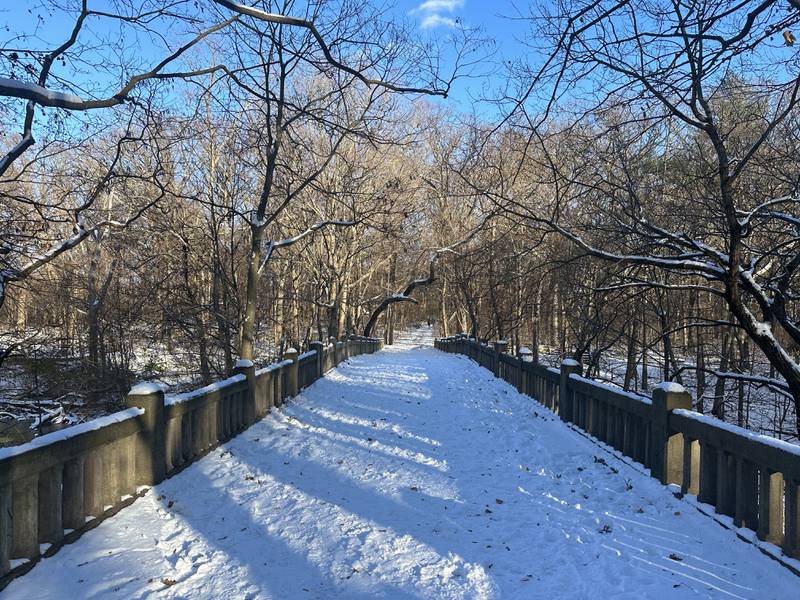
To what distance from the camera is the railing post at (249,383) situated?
889 centimetres

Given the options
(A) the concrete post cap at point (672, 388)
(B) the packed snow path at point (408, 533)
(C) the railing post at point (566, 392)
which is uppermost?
(A) the concrete post cap at point (672, 388)

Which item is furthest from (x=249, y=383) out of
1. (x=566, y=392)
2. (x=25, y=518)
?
(x=25, y=518)

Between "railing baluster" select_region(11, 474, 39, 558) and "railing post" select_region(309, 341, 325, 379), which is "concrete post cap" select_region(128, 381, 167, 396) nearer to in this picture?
"railing baluster" select_region(11, 474, 39, 558)

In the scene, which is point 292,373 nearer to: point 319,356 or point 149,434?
point 319,356

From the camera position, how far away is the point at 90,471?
15.1 ft

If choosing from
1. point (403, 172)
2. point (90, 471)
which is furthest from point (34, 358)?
point (403, 172)

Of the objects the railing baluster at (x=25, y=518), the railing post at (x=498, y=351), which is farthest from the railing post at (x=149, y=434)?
the railing post at (x=498, y=351)

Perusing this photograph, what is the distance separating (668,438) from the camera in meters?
5.86

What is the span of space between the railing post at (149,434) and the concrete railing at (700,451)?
4931mm

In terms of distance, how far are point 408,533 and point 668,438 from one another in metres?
2.84

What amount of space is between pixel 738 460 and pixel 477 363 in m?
19.2

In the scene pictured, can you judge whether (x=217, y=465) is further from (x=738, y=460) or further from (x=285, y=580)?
(x=738, y=460)

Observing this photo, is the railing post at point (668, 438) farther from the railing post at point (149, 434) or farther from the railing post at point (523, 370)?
the railing post at point (523, 370)

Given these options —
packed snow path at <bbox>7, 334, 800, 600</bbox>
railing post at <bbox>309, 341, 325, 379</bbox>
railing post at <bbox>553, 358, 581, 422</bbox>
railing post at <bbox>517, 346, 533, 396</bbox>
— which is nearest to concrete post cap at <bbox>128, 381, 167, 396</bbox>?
packed snow path at <bbox>7, 334, 800, 600</bbox>
